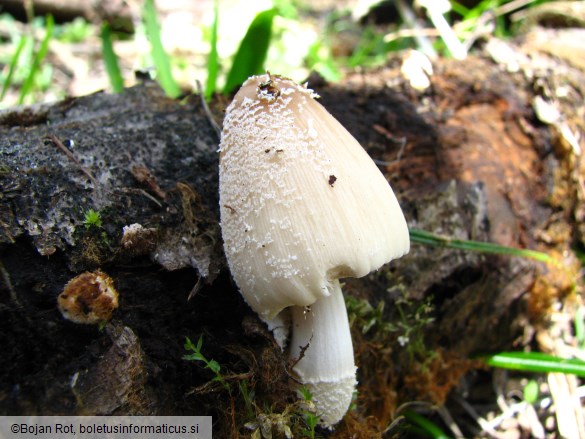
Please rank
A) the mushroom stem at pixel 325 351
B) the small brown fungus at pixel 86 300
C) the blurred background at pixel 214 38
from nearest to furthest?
the small brown fungus at pixel 86 300 < the mushroom stem at pixel 325 351 < the blurred background at pixel 214 38

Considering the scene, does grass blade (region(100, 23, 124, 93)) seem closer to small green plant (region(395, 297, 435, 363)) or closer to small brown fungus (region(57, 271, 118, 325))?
small brown fungus (region(57, 271, 118, 325))

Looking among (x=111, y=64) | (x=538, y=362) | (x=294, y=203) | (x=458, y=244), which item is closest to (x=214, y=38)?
(x=111, y=64)

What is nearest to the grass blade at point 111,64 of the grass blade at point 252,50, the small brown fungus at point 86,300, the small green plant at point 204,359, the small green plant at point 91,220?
the grass blade at point 252,50

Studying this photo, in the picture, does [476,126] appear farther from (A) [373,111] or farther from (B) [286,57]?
(B) [286,57]

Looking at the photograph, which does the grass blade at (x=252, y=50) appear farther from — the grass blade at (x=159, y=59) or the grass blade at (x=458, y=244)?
the grass blade at (x=458, y=244)

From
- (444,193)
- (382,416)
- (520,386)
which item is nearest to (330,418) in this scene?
(382,416)

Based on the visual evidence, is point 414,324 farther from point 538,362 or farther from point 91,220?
point 91,220
